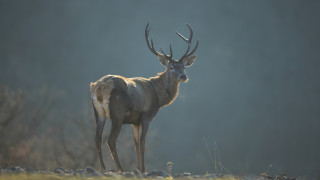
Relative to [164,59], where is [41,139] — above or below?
below

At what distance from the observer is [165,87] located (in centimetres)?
1196

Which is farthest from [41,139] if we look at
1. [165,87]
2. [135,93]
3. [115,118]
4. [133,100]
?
[115,118]

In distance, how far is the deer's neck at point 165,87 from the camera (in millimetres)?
11727

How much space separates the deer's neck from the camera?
462 inches

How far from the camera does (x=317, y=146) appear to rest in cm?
12088

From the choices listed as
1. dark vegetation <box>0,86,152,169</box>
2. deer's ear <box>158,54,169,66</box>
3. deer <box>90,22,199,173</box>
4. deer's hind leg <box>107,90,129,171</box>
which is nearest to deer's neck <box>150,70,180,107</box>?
deer <box>90,22,199,173</box>

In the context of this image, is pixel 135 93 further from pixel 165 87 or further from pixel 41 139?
pixel 41 139

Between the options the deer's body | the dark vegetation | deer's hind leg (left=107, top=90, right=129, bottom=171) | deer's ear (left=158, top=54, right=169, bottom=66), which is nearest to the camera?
deer's hind leg (left=107, top=90, right=129, bottom=171)

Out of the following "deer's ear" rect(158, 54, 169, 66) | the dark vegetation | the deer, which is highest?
"deer's ear" rect(158, 54, 169, 66)

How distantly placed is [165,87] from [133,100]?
2600mm

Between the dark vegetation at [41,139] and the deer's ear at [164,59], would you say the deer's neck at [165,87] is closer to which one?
the deer's ear at [164,59]

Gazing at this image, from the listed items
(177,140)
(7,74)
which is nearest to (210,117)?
(177,140)

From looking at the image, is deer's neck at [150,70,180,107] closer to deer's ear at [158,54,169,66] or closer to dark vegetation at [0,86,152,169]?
deer's ear at [158,54,169,66]

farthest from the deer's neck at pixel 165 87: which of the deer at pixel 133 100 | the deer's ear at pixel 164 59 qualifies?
the deer's ear at pixel 164 59
